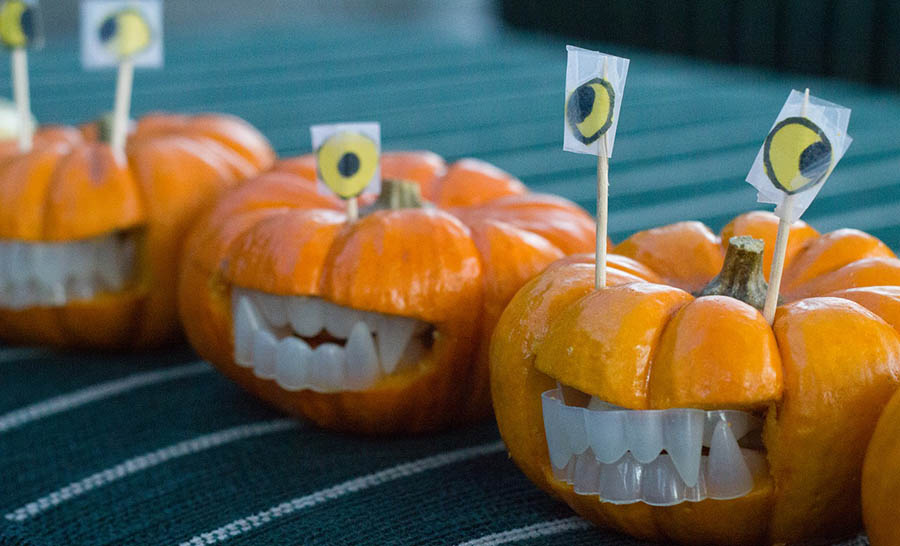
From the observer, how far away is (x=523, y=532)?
1203 mm

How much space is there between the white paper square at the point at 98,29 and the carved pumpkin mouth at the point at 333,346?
58 centimetres

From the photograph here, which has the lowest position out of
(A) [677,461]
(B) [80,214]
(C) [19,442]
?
(C) [19,442]

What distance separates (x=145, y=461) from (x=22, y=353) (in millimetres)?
499

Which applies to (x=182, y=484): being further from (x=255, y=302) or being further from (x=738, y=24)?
(x=738, y=24)

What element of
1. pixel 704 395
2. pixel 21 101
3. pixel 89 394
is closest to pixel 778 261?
pixel 704 395

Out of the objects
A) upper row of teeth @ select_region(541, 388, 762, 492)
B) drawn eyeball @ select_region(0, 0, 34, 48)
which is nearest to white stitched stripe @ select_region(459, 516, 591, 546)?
upper row of teeth @ select_region(541, 388, 762, 492)

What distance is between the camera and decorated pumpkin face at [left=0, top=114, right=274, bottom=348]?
5.40 feet

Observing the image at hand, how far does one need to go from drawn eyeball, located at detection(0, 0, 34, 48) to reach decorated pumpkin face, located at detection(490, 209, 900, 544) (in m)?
1.06

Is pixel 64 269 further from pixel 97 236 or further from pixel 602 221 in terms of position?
pixel 602 221

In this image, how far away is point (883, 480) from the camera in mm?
968

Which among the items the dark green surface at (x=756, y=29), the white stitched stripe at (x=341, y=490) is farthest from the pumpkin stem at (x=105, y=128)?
the dark green surface at (x=756, y=29)

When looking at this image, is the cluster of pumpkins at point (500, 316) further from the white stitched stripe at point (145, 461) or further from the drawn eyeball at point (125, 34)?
the drawn eyeball at point (125, 34)

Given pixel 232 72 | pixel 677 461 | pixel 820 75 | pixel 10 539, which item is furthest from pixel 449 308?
pixel 820 75

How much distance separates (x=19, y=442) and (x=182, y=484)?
0.28 metres
